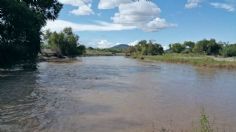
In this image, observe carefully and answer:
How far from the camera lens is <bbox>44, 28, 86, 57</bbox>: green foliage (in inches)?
3787

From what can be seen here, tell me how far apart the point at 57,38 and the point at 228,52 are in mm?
51764

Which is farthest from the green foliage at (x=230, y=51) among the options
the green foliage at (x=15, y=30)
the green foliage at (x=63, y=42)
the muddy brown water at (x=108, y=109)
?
the muddy brown water at (x=108, y=109)

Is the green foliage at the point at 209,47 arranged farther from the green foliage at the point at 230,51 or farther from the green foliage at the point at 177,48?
the green foliage at the point at 177,48

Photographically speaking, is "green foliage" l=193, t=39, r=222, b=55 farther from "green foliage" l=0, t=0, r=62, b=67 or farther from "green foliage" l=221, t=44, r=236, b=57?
"green foliage" l=0, t=0, r=62, b=67

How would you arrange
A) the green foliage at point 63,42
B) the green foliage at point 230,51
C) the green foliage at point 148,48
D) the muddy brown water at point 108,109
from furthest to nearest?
the green foliage at point 148,48 < the green foliage at point 230,51 < the green foliage at point 63,42 < the muddy brown water at point 108,109

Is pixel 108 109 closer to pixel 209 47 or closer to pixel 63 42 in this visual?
pixel 63 42

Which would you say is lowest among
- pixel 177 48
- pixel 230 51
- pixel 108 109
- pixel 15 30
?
pixel 108 109

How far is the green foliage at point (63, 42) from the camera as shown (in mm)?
96188

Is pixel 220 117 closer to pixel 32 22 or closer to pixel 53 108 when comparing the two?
pixel 53 108

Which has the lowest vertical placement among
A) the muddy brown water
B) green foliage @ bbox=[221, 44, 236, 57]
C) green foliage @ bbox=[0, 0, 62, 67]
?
the muddy brown water

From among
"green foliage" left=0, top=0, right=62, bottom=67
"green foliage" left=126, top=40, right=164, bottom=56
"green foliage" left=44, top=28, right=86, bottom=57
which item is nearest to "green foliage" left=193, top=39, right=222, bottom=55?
"green foliage" left=126, top=40, right=164, bottom=56

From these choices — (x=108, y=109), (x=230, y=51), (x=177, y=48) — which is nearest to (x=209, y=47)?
(x=230, y=51)

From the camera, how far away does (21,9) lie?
30.1 meters

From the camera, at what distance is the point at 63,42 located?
3853 inches
